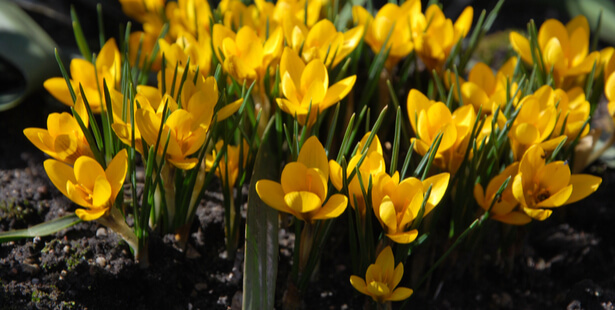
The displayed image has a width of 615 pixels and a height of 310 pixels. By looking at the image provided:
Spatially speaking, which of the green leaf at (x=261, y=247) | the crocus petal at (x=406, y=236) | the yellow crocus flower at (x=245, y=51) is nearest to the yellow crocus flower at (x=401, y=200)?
the crocus petal at (x=406, y=236)

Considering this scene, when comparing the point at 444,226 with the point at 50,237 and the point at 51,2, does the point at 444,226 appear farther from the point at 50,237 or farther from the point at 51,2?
the point at 51,2

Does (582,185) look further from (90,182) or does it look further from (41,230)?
(41,230)

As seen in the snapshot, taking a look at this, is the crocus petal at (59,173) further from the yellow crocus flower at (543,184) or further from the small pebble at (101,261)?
the yellow crocus flower at (543,184)

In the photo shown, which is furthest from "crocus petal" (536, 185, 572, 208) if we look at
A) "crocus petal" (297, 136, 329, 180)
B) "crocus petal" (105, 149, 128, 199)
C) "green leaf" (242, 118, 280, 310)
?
"crocus petal" (105, 149, 128, 199)

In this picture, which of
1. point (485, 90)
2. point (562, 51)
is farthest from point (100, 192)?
point (562, 51)

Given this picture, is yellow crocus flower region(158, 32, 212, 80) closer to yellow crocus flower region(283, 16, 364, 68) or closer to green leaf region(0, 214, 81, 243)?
yellow crocus flower region(283, 16, 364, 68)
